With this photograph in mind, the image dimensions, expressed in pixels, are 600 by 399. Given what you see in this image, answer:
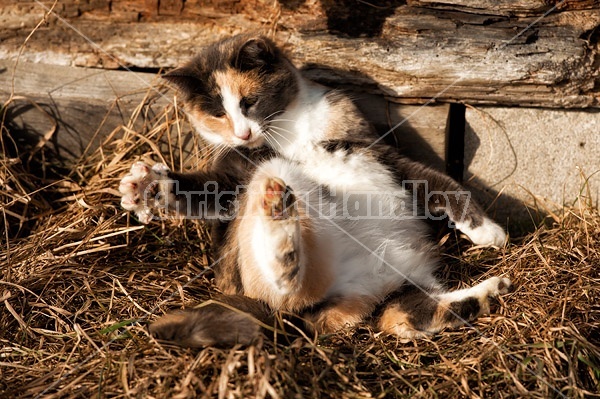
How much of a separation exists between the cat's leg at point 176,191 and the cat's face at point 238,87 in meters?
0.26

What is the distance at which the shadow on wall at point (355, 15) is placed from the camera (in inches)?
116

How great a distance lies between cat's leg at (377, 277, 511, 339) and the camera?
7.64 ft

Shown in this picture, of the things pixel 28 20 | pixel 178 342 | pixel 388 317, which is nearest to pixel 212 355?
pixel 178 342

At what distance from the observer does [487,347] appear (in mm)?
2168

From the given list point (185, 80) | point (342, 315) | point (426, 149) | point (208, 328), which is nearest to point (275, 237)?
point (208, 328)

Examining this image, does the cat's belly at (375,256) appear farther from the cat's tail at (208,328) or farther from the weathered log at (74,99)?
the weathered log at (74,99)

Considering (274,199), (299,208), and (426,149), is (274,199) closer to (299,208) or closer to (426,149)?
(299,208)

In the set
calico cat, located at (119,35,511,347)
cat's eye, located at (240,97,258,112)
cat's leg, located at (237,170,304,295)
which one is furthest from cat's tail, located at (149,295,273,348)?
cat's eye, located at (240,97,258,112)

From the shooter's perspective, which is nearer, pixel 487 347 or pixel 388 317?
pixel 487 347

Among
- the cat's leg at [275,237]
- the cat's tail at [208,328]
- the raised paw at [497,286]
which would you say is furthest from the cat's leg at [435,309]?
the cat's tail at [208,328]

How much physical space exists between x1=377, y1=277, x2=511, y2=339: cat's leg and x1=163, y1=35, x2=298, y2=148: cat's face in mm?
991

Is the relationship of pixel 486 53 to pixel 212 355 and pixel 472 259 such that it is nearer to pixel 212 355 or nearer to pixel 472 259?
pixel 472 259

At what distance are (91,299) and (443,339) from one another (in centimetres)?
150

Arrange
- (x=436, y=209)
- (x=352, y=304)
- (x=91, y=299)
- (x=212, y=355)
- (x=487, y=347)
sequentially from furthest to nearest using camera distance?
(x=436, y=209) → (x=91, y=299) → (x=352, y=304) → (x=487, y=347) → (x=212, y=355)
